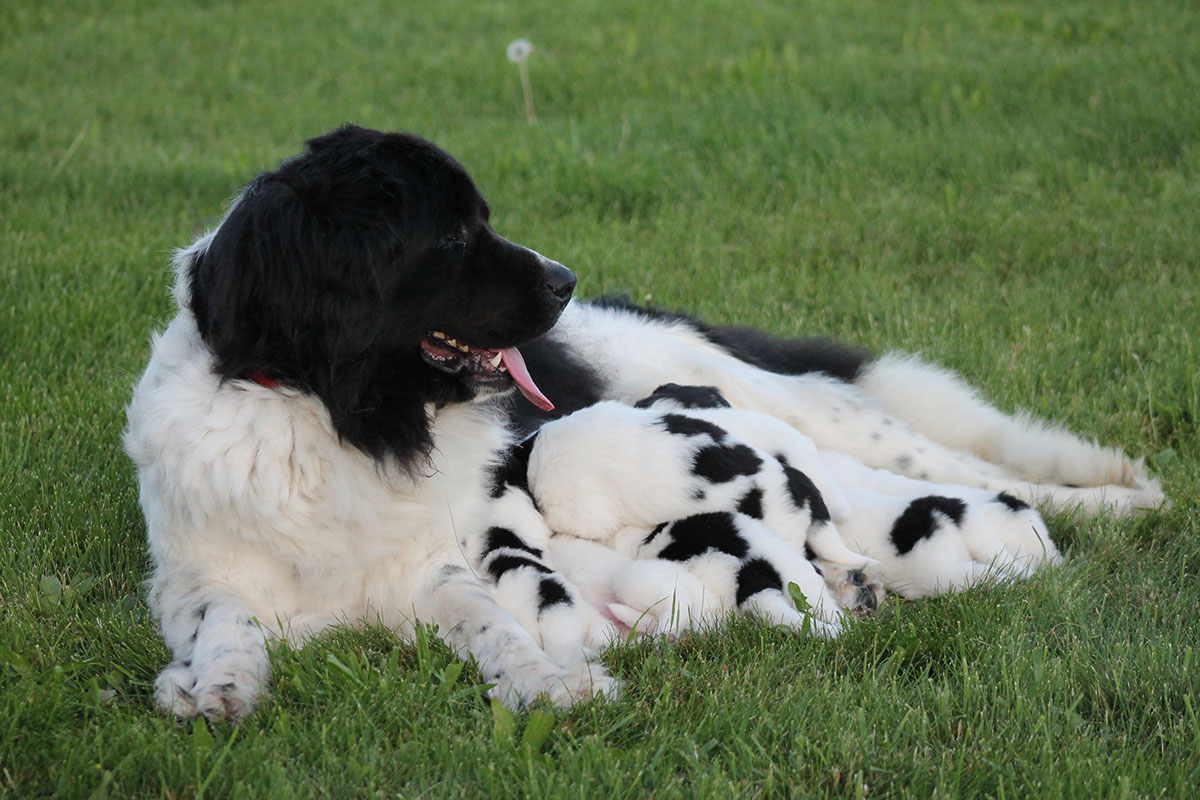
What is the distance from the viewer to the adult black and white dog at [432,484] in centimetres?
290

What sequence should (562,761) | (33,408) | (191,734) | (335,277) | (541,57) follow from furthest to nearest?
1. (541,57)
2. (33,408)
3. (335,277)
4. (191,734)
5. (562,761)

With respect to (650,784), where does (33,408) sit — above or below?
below

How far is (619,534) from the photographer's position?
3.59m

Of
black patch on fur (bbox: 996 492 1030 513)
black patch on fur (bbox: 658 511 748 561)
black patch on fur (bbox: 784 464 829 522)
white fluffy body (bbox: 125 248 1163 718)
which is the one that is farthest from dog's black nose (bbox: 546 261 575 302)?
black patch on fur (bbox: 996 492 1030 513)

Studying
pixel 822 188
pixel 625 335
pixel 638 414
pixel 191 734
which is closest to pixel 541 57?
pixel 822 188

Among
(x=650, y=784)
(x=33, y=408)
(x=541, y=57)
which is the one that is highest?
(x=541, y=57)

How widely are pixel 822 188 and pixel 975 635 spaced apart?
468 cm

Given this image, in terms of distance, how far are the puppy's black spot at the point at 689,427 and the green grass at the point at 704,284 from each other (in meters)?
0.80

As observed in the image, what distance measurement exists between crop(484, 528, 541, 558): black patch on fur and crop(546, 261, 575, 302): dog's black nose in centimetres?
73

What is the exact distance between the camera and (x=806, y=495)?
354 cm

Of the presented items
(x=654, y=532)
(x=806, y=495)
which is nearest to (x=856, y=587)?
(x=806, y=495)

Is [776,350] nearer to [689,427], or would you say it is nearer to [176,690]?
[689,427]

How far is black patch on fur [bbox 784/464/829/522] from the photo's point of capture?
352cm

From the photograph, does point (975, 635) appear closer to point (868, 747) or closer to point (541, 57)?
point (868, 747)
